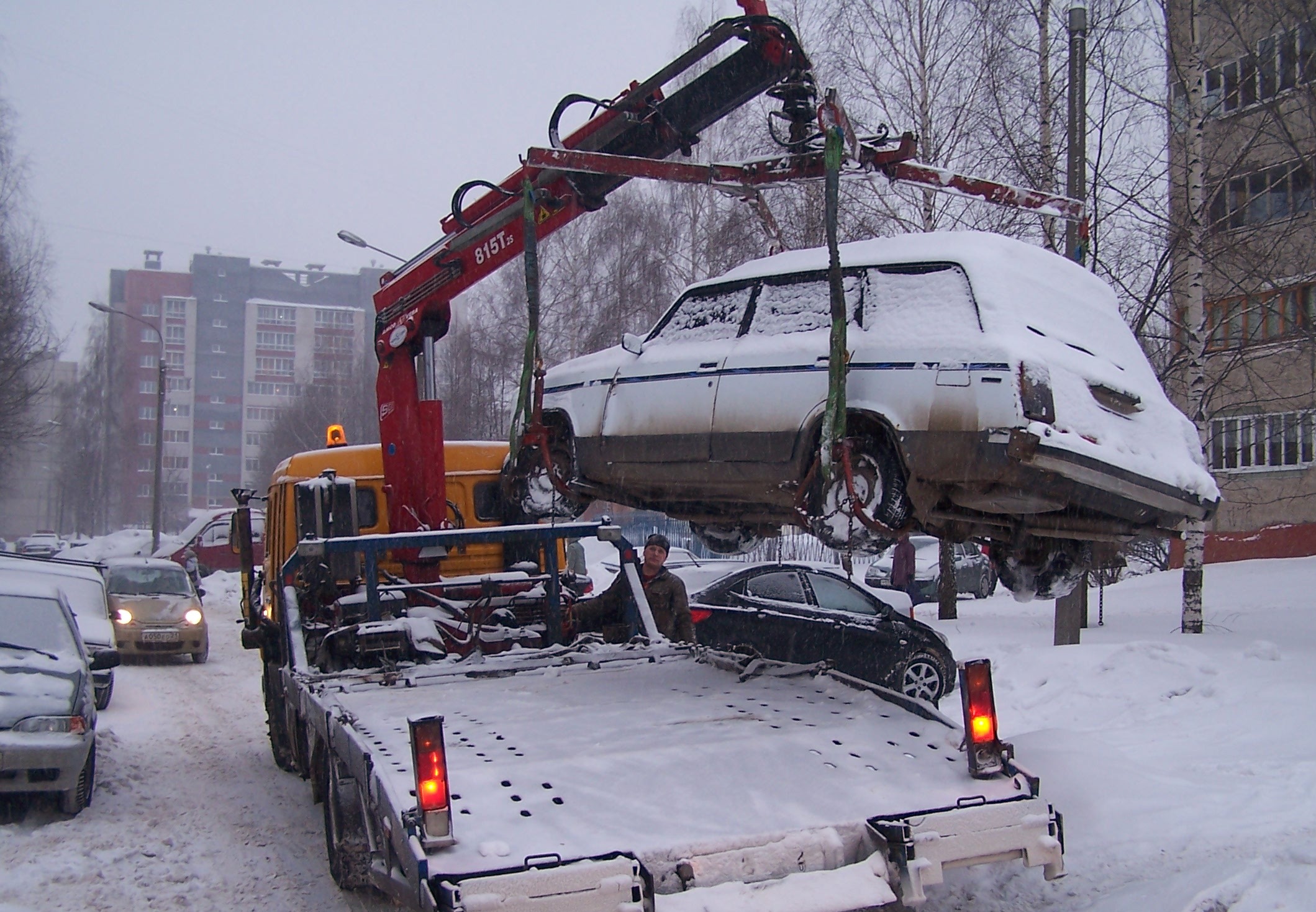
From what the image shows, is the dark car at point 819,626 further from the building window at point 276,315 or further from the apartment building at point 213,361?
the building window at point 276,315

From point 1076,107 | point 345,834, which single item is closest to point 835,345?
point 345,834

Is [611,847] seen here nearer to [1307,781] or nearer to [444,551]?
[444,551]

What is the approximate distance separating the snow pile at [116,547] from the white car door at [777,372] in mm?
28689

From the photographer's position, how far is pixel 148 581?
48.3ft

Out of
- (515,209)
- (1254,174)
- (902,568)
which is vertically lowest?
(902,568)

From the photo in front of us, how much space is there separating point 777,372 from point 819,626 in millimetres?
5170

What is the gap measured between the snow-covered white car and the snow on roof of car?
0.04 feet

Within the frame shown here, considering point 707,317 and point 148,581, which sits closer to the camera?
point 707,317

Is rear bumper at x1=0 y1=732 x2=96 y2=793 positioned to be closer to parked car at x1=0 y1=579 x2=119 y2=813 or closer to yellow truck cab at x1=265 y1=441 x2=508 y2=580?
parked car at x1=0 y1=579 x2=119 y2=813

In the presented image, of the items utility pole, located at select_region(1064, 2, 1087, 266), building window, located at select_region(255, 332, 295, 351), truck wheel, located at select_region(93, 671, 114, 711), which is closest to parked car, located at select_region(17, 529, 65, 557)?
truck wheel, located at select_region(93, 671, 114, 711)

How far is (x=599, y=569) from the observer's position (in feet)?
73.0

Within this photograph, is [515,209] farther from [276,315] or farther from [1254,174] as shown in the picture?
[276,315]

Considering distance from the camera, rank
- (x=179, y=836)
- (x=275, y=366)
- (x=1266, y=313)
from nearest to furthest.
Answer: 1. (x=179, y=836)
2. (x=1266, y=313)
3. (x=275, y=366)

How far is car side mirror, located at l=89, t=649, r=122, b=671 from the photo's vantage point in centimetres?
711
